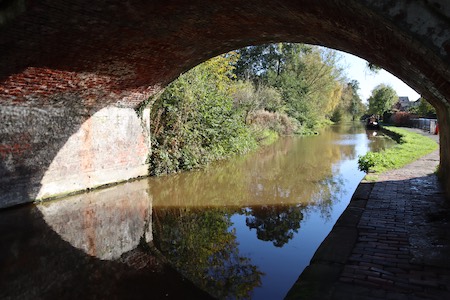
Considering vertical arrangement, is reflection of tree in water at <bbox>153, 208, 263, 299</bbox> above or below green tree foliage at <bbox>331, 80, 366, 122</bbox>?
below

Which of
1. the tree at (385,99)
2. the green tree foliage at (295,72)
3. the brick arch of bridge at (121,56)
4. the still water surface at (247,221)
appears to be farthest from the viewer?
the tree at (385,99)

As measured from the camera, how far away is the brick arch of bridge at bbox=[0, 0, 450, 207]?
3623 millimetres

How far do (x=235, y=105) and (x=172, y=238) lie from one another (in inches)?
567

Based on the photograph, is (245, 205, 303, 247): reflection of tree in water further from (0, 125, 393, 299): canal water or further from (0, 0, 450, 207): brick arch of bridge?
(0, 0, 450, 207): brick arch of bridge

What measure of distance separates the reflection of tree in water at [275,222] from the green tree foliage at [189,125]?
4799 mm

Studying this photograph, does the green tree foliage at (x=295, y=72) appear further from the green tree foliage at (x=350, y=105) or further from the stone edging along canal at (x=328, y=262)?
the green tree foliage at (x=350, y=105)

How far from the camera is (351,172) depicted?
38.7 ft

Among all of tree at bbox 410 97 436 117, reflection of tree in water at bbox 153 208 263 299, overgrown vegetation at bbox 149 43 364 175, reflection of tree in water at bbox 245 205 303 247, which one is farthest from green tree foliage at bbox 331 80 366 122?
reflection of tree in water at bbox 153 208 263 299

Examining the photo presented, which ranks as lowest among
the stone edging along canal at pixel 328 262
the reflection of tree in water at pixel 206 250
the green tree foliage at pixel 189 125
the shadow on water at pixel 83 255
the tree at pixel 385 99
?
the reflection of tree in water at pixel 206 250

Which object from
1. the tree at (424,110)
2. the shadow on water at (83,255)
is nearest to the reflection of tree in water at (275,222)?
the shadow on water at (83,255)

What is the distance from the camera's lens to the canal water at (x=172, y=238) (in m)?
4.31

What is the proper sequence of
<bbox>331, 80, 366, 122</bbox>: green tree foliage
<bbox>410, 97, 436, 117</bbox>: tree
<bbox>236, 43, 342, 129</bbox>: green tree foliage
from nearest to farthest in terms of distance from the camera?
1. <bbox>236, 43, 342, 129</bbox>: green tree foliage
2. <bbox>410, 97, 436, 117</bbox>: tree
3. <bbox>331, 80, 366, 122</bbox>: green tree foliage

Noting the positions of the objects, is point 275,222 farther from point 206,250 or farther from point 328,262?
point 328,262

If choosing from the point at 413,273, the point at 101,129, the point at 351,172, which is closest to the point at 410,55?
the point at 413,273
